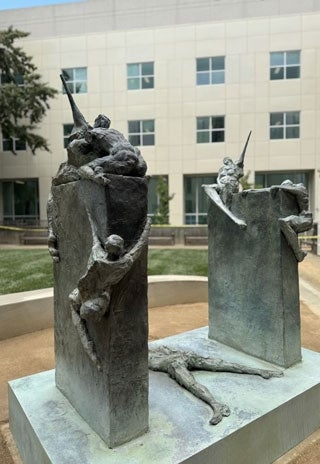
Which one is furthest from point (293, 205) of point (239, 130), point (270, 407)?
point (239, 130)

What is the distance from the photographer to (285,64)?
75.8 feet

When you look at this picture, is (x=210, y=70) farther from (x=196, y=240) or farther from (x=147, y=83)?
(x=196, y=240)

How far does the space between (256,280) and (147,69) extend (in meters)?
23.3

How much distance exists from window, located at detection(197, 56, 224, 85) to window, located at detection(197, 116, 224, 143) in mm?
2357

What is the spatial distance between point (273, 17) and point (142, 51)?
8.67 meters

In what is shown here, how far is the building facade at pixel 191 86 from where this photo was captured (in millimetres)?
23109

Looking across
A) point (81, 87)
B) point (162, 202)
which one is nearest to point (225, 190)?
point (162, 202)

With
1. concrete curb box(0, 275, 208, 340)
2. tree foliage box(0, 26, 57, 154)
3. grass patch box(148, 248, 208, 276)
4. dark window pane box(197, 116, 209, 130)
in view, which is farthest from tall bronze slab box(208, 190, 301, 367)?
dark window pane box(197, 116, 209, 130)

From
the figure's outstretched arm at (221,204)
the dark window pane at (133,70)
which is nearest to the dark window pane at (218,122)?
the dark window pane at (133,70)

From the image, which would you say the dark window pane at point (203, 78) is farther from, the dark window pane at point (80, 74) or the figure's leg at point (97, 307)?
the figure's leg at point (97, 307)

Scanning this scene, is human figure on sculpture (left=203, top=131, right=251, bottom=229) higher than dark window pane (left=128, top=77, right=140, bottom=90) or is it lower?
lower

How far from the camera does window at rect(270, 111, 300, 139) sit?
23.3 meters

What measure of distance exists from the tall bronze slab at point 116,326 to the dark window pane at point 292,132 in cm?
2299

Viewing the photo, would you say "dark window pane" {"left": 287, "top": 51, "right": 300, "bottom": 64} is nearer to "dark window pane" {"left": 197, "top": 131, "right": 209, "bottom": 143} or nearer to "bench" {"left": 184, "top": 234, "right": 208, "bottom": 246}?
"dark window pane" {"left": 197, "top": 131, "right": 209, "bottom": 143}
